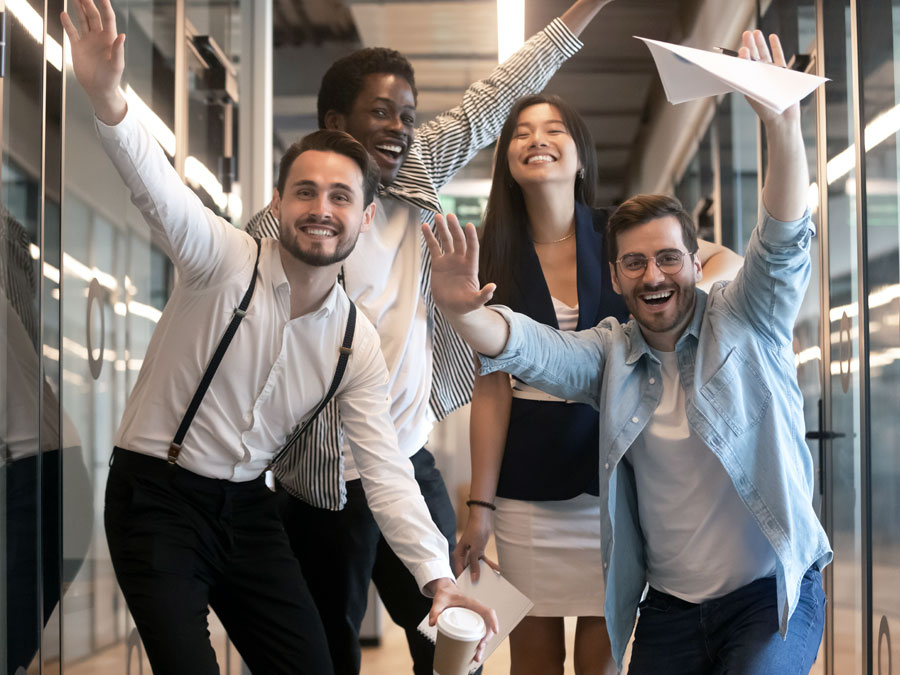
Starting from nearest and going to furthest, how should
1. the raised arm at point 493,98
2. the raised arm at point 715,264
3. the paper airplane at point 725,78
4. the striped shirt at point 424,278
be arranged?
the paper airplane at point 725,78 < the raised arm at point 715,264 < the striped shirt at point 424,278 < the raised arm at point 493,98

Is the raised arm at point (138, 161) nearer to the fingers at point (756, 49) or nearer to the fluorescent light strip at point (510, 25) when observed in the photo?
the fingers at point (756, 49)

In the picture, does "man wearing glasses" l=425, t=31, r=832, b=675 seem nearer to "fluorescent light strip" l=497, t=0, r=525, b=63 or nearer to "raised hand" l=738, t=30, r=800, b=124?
A: "raised hand" l=738, t=30, r=800, b=124

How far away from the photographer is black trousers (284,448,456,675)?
239cm

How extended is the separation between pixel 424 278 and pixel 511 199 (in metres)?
0.29

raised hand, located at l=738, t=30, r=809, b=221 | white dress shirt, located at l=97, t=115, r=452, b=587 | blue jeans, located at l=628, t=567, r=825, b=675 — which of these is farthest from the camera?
white dress shirt, located at l=97, t=115, r=452, b=587

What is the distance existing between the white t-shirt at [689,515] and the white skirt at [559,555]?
1.01ft

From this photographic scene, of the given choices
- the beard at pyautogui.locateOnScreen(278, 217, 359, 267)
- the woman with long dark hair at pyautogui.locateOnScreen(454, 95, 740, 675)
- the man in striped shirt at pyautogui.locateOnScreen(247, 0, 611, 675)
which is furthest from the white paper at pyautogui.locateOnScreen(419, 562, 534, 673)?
the beard at pyautogui.locateOnScreen(278, 217, 359, 267)

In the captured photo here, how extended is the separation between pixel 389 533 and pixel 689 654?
2.02ft

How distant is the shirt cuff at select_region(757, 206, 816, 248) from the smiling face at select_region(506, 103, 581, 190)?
703 millimetres

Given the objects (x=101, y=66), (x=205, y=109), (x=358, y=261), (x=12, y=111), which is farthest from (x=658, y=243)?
(x=205, y=109)

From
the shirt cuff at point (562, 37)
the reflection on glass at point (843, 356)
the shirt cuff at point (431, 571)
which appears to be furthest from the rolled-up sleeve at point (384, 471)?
the reflection on glass at point (843, 356)

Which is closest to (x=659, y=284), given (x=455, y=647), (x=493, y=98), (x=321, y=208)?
(x=321, y=208)

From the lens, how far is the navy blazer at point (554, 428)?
Answer: 7.38 feet

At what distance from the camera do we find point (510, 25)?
16.1 ft
